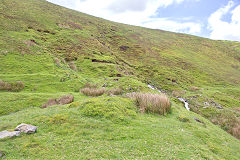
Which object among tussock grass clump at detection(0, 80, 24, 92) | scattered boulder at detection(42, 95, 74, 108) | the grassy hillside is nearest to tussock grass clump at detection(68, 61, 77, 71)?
the grassy hillside

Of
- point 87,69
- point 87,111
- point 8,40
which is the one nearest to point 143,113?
point 87,111

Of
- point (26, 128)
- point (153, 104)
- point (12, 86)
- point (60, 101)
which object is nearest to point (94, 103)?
point (60, 101)

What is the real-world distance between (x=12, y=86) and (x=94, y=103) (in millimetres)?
12115

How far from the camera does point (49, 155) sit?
7387 mm

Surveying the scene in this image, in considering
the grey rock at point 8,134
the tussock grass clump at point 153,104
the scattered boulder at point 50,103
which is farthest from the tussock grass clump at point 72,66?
the grey rock at point 8,134

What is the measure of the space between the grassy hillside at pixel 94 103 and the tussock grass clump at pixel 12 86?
0.55m

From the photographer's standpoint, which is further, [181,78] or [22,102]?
[181,78]

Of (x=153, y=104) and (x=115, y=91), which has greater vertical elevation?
(x=153, y=104)

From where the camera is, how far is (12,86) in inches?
701

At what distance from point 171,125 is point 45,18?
56078mm

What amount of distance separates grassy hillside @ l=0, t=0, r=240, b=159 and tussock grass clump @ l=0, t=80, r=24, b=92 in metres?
0.55

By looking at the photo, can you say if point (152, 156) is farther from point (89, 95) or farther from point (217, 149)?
point (89, 95)

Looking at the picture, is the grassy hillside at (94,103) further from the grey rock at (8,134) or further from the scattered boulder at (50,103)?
the scattered boulder at (50,103)

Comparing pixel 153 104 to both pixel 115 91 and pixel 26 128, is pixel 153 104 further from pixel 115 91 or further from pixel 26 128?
pixel 26 128
